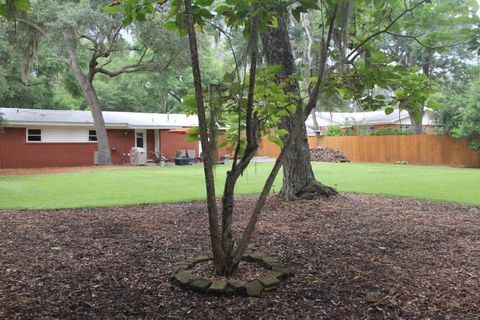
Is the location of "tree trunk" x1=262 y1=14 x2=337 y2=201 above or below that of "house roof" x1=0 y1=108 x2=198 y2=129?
below

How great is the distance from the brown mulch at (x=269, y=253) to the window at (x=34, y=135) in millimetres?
15440

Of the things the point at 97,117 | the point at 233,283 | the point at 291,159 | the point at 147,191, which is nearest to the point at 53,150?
the point at 97,117

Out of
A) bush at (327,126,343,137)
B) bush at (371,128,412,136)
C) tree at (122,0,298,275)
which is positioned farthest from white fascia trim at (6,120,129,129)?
tree at (122,0,298,275)

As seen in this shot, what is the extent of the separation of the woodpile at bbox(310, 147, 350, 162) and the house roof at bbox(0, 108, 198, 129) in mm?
8254

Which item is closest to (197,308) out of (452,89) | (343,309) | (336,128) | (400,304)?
(343,309)

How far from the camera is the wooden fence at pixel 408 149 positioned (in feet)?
68.8

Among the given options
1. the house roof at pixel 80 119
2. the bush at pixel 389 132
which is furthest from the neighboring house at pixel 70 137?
the bush at pixel 389 132

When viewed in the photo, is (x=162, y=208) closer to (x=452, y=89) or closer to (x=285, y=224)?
(x=285, y=224)

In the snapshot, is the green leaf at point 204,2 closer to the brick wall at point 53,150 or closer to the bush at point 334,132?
the brick wall at point 53,150

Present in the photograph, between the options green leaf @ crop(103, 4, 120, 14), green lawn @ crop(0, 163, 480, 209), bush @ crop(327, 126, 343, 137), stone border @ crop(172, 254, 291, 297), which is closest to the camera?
stone border @ crop(172, 254, 291, 297)

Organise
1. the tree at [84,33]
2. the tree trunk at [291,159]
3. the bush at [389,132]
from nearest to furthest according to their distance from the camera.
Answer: the tree trunk at [291,159], the tree at [84,33], the bush at [389,132]

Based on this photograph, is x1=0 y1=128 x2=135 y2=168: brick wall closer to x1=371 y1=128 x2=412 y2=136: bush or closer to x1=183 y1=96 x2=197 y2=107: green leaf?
x1=371 y1=128 x2=412 y2=136: bush

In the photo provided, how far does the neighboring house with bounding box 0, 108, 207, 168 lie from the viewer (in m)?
20.1

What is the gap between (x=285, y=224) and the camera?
577 cm
